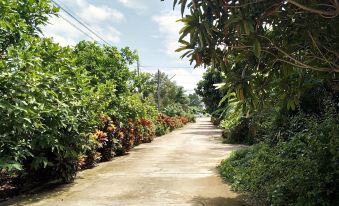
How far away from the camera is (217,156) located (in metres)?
14.3

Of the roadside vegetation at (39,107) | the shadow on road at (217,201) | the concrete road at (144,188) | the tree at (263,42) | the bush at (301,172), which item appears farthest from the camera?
the concrete road at (144,188)

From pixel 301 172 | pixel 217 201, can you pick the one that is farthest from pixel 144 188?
pixel 301 172

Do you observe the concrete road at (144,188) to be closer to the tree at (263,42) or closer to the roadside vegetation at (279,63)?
the roadside vegetation at (279,63)

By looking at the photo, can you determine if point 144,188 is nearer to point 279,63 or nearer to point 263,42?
point 279,63

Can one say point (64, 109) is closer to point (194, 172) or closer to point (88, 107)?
point (88, 107)

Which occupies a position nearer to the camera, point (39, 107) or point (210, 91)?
point (39, 107)

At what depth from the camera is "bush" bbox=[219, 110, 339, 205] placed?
5422 mm

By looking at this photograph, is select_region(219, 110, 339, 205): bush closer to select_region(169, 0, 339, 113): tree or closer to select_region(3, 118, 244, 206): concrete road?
select_region(3, 118, 244, 206): concrete road

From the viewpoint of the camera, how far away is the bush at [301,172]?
542 centimetres

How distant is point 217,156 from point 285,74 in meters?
8.59

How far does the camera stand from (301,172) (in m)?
5.89

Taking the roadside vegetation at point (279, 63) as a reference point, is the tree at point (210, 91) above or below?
above

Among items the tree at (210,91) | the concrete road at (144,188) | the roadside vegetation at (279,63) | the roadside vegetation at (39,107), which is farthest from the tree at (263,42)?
the tree at (210,91)

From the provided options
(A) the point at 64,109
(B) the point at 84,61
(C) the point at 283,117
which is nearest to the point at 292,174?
(C) the point at 283,117
